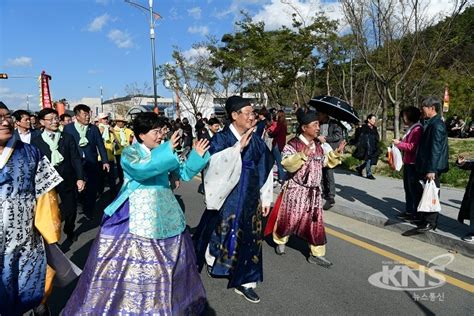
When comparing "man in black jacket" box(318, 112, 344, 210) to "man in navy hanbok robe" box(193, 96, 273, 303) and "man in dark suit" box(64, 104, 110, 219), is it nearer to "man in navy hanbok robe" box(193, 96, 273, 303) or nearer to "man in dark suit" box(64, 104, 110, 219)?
"man in navy hanbok robe" box(193, 96, 273, 303)

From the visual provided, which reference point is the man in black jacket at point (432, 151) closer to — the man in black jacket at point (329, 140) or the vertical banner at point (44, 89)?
the man in black jacket at point (329, 140)

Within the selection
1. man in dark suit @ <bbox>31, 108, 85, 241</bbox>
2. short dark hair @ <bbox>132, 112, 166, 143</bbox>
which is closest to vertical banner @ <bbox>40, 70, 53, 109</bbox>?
man in dark suit @ <bbox>31, 108, 85, 241</bbox>

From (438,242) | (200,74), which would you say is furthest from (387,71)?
(200,74)

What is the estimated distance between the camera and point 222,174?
3.38 metres

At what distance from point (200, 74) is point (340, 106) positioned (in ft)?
67.3

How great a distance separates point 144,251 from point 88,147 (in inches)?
177

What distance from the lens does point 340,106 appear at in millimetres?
5316

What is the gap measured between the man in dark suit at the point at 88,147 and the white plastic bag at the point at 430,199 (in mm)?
4949

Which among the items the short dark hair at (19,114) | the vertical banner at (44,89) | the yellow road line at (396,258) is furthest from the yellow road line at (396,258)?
the vertical banner at (44,89)

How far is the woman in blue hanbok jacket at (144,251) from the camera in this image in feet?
8.29

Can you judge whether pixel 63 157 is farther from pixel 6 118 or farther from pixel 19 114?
pixel 6 118

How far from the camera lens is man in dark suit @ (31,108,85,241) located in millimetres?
5191

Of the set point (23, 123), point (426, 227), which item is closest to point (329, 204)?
point (426, 227)
